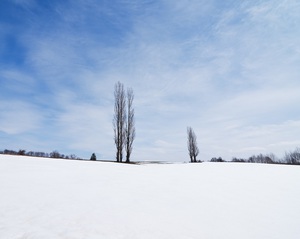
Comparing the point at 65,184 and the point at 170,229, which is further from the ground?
the point at 65,184

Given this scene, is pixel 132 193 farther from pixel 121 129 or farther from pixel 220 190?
pixel 121 129

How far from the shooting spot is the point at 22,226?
121 inches

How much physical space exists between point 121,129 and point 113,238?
19.8 m

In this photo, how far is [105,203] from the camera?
4504 mm

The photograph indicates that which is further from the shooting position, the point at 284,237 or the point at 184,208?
the point at 184,208

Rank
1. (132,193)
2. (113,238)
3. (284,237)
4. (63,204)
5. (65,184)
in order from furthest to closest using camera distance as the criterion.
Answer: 1. (65,184)
2. (132,193)
3. (63,204)
4. (284,237)
5. (113,238)

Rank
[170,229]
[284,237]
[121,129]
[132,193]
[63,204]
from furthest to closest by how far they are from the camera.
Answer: [121,129]
[132,193]
[63,204]
[170,229]
[284,237]

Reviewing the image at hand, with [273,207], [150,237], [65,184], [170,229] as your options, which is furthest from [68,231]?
[273,207]

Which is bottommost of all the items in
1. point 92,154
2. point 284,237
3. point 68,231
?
point 284,237

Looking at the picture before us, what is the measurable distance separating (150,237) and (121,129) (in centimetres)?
1979

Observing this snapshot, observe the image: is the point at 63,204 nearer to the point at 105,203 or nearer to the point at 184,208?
the point at 105,203

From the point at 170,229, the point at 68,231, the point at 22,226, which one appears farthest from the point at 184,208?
the point at 22,226

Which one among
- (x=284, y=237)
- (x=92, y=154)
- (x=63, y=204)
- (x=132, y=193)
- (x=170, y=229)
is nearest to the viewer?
(x=284, y=237)

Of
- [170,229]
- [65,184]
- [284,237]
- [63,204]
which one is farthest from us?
[65,184]
